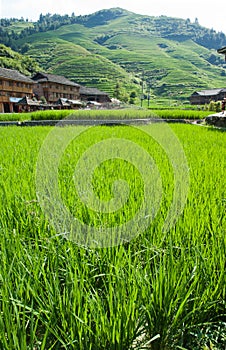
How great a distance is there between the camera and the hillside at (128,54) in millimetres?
69438

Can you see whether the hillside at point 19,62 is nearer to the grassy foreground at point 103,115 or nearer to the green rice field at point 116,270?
the grassy foreground at point 103,115

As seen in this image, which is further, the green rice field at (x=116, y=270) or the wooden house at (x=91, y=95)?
the wooden house at (x=91, y=95)

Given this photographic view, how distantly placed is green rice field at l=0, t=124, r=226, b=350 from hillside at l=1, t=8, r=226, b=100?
180ft

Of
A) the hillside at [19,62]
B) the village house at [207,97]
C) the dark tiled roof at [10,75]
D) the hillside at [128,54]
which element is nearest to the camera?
the dark tiled roof at [10,75]

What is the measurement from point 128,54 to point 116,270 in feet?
343

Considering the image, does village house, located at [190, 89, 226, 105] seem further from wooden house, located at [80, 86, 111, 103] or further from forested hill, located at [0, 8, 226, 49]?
forested hill, located at [0, 8, 226, 49]

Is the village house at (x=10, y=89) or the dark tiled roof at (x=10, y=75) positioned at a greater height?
the dark tiled roof at (x=10, y=75)

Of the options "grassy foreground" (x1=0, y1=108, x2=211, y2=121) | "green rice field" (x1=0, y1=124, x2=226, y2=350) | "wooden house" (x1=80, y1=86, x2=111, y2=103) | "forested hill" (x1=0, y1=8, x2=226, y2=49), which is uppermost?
"forested hill" (x1=0, y1=8, x2=226, y2=49)

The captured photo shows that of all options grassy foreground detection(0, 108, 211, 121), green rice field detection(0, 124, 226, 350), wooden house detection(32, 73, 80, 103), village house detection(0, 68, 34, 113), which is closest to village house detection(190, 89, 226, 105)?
wooden house detection(32, 73, 80, 103)

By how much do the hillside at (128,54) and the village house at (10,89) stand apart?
24.8 metres

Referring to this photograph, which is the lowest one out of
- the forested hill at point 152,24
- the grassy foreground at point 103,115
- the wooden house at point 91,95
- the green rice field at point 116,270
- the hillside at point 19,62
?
the grassy foreground at point 103,115

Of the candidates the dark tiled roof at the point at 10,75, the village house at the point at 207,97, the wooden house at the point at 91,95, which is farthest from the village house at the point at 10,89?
the village house at the point at 207,97

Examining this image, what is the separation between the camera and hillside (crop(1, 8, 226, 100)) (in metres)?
69.4

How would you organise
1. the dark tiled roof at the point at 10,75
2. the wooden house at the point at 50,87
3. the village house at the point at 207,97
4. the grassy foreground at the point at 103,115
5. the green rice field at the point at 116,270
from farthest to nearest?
1. the village house at the point at 207,97
2. the wooden house at the point at 50,87
3. the dark tiled roof at the point at 10,75
4. the grassy foreground at the point at 103,115
5. the green rice field at the point at 116,270
